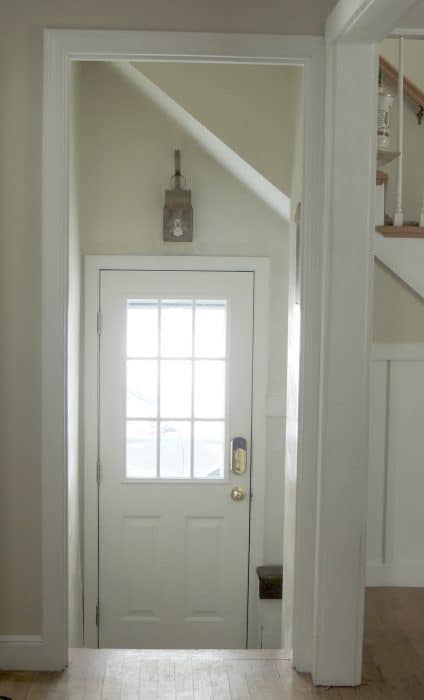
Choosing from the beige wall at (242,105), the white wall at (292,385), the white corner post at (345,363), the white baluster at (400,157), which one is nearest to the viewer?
the white corner post at (345,363)

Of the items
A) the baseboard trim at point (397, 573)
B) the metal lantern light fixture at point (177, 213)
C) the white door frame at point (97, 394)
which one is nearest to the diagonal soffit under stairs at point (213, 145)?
the metal lantern light fixture at point (177, 213)

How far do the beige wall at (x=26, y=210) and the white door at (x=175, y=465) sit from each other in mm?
1514

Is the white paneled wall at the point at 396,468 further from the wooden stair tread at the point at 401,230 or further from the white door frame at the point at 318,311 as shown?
the white door frame at the point at 318,311

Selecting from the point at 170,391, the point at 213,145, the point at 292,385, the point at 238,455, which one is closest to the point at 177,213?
the point at 213,145

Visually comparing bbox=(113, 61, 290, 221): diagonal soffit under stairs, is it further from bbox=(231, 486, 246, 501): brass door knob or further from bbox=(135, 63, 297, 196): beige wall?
bbox=(231, 486, 246, 501): brass door knob

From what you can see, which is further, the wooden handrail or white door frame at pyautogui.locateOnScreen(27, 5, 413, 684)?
the wooden handrail

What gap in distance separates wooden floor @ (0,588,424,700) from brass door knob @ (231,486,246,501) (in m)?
1.36

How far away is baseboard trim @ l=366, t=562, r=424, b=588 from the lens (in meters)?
3.44

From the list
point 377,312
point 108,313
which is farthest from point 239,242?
point 377,312

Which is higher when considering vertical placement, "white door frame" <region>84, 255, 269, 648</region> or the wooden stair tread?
the wooden stair tread

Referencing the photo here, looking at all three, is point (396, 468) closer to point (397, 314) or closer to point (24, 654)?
point (397, 314)

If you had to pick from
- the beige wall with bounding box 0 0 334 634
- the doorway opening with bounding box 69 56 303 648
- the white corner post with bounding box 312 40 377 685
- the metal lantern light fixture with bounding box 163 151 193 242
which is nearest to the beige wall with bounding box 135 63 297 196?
the doorway opening with bounding box 69 56 303 648

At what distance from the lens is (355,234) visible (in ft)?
8.88

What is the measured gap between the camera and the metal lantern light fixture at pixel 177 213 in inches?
165
